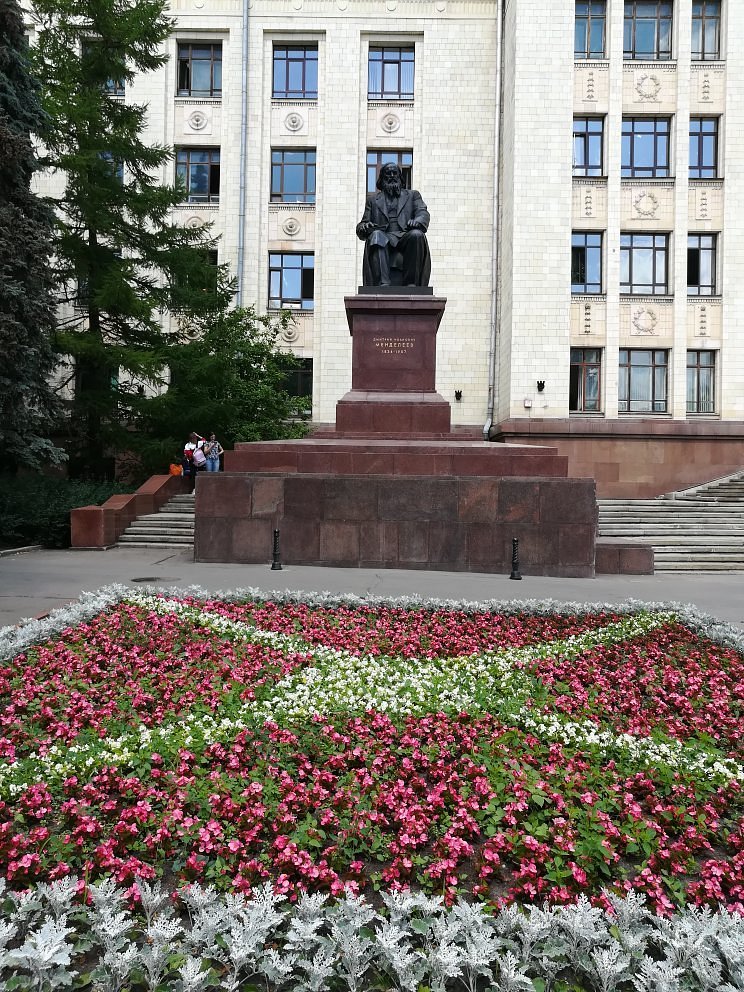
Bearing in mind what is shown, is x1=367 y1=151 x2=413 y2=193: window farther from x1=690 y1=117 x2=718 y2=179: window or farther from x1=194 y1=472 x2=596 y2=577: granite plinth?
x1=194 y1=472 x2=596 y2=577: granite plinth

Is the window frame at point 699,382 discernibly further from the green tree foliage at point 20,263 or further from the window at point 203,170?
the green tree foliage at point 20,263

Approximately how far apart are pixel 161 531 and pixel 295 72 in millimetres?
21173

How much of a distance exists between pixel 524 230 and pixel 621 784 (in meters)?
24.1

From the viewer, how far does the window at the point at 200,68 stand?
2795cm

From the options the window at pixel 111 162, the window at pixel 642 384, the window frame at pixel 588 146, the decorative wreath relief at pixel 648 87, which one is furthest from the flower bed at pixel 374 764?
the decorative wreath relief at pixel 648 87

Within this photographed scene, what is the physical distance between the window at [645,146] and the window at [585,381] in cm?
671

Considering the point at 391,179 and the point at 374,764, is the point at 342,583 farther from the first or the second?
the point at 391,179

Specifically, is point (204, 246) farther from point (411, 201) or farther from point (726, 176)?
point (726, 176)

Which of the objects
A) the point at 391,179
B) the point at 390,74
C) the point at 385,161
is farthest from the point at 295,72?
the point at 391,179

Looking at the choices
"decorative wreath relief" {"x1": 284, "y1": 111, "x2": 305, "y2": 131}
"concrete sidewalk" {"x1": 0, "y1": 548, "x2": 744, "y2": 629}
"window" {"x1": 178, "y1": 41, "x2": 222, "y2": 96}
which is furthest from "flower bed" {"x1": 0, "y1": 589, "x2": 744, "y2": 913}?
"window" {"x1": 178, "y1": 41, "x2": 222, "y2": 96}

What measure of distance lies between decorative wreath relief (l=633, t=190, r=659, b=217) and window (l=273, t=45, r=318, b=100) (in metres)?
13.0

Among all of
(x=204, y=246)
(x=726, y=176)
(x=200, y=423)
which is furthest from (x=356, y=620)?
(x=726, y=176)

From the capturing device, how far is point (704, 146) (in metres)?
25.3

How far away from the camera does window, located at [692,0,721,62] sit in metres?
25.1
